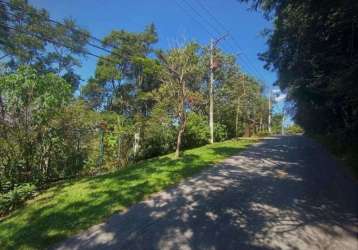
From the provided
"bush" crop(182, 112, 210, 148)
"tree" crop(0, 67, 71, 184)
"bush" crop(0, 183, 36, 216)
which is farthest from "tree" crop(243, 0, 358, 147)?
"bush" crop(0, 183, 36, 216)

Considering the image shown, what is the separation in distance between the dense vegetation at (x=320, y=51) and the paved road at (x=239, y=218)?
2745mm

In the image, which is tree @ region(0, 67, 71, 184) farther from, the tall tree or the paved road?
the tall tree

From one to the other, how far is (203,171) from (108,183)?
3050mm

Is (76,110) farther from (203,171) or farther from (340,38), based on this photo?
(340,38)

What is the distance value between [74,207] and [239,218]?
3.28 meters

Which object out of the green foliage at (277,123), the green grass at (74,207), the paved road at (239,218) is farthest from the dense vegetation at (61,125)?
the green foliage at (277,123)

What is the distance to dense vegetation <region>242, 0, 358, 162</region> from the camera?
24.1ft

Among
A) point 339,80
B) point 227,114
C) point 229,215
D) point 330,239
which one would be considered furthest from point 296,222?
point 227,114

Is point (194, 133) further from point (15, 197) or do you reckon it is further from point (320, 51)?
point (15, 197)

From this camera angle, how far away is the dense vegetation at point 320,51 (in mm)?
7352

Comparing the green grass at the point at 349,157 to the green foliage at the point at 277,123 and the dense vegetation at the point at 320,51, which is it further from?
the green foliage at the point at 277,123

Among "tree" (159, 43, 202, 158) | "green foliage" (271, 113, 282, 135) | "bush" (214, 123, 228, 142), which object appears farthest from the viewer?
"green foliage" (271, 113, 282, 135)

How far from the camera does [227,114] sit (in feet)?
104

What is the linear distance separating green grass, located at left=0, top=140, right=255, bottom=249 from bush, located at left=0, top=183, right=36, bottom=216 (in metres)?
0.30
